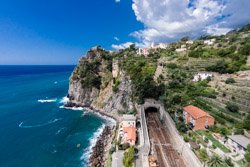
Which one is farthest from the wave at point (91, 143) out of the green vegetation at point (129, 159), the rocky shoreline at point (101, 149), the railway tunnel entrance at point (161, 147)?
the railway tunnel entrance at point (161, 147)

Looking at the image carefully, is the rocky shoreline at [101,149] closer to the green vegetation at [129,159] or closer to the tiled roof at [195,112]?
the green vegetation at [129,159]

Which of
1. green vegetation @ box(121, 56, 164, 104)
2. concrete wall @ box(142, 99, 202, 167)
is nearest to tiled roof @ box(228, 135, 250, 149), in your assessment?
concrete wall @ box(142, 99, 202, 167)

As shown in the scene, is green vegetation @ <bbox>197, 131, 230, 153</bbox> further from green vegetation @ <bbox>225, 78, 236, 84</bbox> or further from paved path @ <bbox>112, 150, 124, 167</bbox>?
green vegetation @ <bbox>225, 78, 236, 84</bbox>

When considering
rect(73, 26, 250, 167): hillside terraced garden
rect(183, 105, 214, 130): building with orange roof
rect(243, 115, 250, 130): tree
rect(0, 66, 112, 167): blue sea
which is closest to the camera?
rect(243, 115, 250, 130): tree

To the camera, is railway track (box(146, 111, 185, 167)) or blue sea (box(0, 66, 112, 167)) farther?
blue sea (box(0, 66, 112, 167))

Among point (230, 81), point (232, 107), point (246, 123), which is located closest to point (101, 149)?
point (232, 107)

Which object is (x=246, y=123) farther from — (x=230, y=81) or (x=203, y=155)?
(x=230, y=81)
